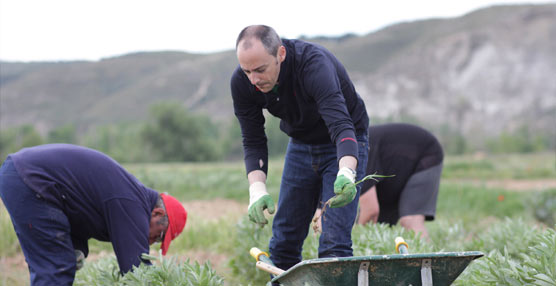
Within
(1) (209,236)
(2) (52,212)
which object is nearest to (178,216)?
(2) (52,212)

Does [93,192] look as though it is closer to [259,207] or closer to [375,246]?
[259,207]

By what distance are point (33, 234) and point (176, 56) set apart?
176168 millimetres

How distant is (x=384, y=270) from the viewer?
2461mm

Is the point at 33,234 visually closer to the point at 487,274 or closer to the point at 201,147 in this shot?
the point at 487,274

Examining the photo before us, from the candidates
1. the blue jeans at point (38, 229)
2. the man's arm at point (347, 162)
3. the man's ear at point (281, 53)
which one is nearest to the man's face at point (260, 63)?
the man's ear at point (281, 53)

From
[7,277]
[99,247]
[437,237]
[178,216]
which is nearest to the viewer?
[178,216]

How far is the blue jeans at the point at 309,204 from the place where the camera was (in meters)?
3.21

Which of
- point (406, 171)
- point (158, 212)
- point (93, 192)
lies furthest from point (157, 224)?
point (406, 171)

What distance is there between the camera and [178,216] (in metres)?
3.66

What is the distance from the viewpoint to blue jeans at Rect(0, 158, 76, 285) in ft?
10.4

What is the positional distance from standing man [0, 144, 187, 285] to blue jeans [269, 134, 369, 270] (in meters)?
0.98

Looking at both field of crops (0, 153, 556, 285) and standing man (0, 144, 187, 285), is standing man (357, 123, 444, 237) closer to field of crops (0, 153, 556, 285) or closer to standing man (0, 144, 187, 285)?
field of crops (0, 153, 556, 285)

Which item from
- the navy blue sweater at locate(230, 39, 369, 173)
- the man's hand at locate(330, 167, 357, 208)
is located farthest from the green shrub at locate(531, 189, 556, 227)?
the man's hand at locate(330, 167, 357, 208)

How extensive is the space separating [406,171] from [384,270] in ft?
9.09
